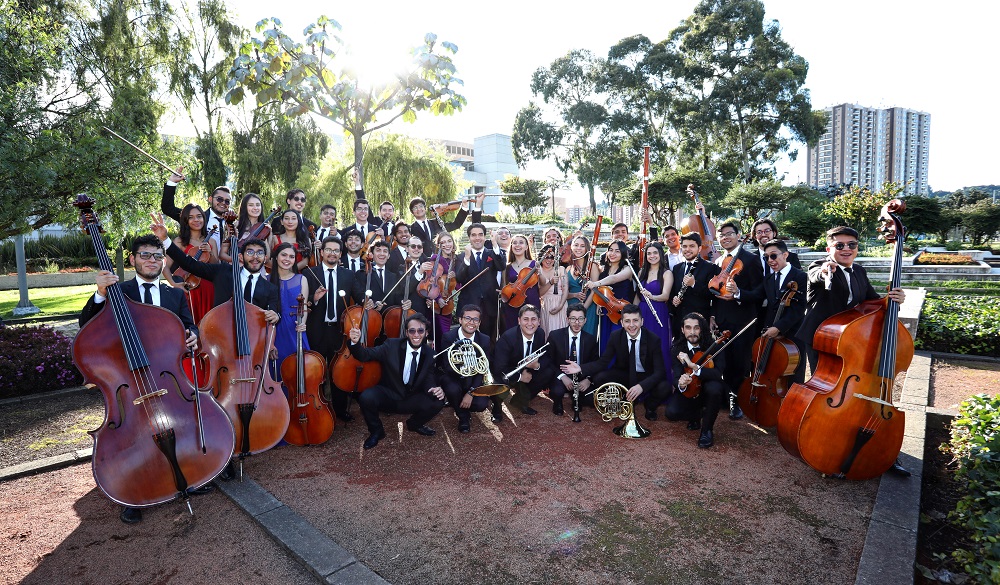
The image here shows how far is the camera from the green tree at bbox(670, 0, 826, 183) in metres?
25.7

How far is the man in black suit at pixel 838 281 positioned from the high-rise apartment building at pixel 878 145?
63.8m

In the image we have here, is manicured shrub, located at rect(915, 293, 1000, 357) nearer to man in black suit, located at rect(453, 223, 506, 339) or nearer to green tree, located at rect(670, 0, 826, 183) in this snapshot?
man in black suit, located at rect(453, 223, 506, 339)

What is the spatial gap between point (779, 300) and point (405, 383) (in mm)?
3427

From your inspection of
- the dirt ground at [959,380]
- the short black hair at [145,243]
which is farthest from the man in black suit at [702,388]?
the short black hair at [145,243]

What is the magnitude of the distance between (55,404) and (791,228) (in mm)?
22032

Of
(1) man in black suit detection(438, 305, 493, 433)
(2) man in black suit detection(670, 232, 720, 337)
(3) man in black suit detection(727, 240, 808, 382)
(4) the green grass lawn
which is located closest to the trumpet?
(1) man in black suit detection(438, 305, 493, 433)

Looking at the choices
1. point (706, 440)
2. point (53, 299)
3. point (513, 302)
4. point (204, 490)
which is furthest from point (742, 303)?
point (53, 299)

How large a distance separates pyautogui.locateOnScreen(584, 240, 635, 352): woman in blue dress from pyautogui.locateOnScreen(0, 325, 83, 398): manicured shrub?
568cm

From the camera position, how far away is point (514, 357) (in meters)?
5.13

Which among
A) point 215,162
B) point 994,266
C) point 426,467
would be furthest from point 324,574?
point 994,266

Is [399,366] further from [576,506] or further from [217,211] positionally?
[217,211]

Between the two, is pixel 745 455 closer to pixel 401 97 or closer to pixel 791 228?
pixel 401 97

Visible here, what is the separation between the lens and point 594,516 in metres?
3.23

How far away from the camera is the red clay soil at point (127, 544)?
2.71m
